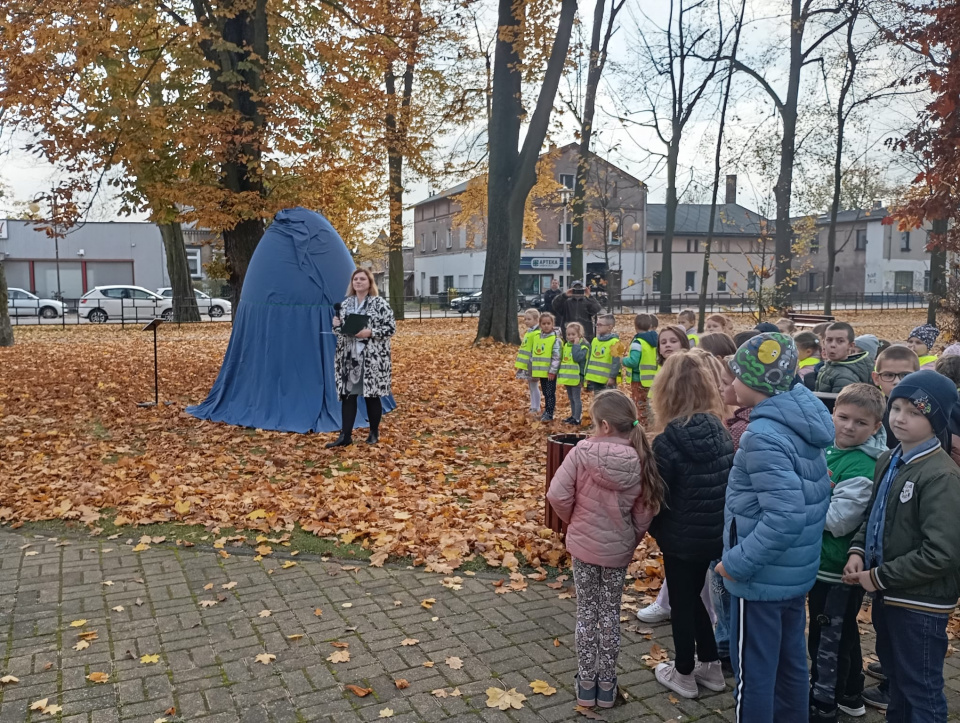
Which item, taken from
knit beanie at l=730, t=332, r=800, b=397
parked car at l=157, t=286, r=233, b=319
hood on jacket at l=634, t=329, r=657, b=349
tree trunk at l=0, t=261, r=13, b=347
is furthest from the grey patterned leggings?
parked car at l=157, t=286, r=233, b=319

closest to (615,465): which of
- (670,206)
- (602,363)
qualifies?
(602,363)

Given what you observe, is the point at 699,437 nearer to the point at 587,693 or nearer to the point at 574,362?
the point at 587,693

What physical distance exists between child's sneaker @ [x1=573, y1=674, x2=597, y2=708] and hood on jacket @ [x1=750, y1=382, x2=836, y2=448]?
62.5 inches

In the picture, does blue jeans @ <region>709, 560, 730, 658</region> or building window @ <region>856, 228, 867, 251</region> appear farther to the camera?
building window @ <region>856, 228, 867, 251</region>

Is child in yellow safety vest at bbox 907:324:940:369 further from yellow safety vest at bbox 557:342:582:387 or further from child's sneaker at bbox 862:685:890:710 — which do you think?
child's sneaker at bbox 862:685:890:710

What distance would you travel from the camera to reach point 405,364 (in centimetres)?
1822

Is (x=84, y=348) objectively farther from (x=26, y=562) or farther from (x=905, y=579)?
(x=905, y=579)

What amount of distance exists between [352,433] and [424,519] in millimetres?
3576

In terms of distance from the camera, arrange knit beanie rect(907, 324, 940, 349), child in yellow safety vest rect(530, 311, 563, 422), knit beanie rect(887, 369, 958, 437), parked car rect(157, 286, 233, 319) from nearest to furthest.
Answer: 1. knit beanie rect(887, 369, 958, 437)
2. knit beanie rect(907, 324, 940, 349)
3. child in yellow safety vest rect(530, 311, 563, 422)
4. parked car rect(157, 286, 233, 319)

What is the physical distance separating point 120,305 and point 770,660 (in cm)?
3838

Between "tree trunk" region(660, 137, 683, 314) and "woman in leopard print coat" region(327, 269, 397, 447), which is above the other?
"tree trunk" region(660, 137, 683, 314)

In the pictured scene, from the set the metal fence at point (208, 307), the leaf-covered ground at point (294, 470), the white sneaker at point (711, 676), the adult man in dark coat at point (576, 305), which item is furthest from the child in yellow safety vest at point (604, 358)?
the metal fence at point (208, 307)

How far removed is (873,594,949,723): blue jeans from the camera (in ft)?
10.7

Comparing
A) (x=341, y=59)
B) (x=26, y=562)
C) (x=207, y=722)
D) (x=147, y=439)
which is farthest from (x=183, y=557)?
(x=341, y=59)
